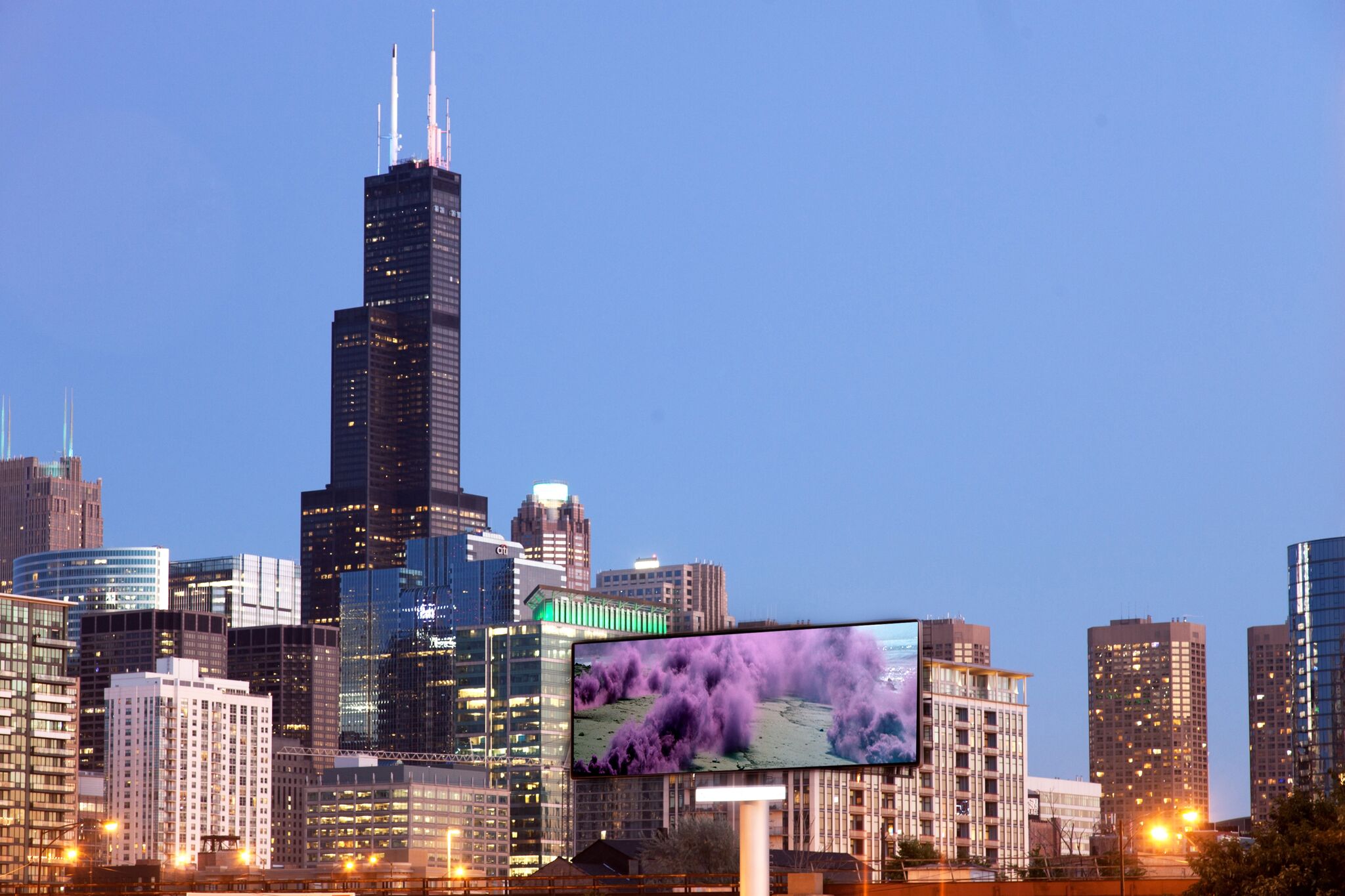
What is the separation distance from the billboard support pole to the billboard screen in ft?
24.8

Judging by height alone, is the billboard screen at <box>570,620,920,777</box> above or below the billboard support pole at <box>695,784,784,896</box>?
above

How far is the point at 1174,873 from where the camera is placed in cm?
12581

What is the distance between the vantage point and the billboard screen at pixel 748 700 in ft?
209

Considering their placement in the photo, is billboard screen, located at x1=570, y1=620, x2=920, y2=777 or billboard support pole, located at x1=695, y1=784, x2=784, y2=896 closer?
billboard support pole, located at x1=695, y1=784, x2=784, y2=896

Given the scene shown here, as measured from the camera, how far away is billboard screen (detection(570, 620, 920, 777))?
63.7 metres

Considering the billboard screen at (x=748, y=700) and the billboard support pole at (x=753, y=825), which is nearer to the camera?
the billboard support pole at (x=753, y=825)

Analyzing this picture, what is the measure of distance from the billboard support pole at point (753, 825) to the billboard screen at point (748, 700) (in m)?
7.56

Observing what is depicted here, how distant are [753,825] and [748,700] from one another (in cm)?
914

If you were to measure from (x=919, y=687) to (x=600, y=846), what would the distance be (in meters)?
127

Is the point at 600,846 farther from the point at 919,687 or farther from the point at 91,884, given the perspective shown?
the point at 919,687

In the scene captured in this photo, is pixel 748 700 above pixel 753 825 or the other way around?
above

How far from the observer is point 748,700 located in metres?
65.3

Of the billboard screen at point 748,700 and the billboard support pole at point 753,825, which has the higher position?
the billboard screen at point 748,700

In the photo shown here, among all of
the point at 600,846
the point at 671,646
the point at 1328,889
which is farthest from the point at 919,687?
the point at 600,846
